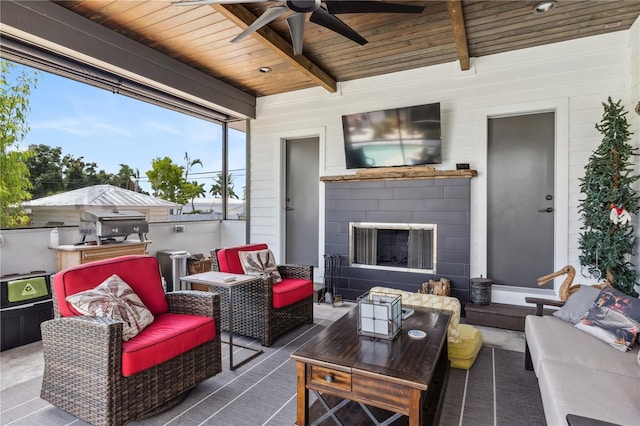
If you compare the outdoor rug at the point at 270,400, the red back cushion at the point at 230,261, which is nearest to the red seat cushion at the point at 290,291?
the red back cushion at the point at 230,261

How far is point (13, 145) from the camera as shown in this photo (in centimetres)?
344

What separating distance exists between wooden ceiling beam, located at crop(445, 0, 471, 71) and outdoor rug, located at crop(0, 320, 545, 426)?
3062 mm

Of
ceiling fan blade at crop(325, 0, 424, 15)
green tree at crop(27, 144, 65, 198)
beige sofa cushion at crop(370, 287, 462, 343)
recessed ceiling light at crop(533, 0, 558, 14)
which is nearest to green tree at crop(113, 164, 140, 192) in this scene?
green tree at crop(27, 144, 65, 198)

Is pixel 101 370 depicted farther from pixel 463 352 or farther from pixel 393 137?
pixel 393 137

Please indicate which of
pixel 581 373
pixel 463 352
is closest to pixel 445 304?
pixel 463 352

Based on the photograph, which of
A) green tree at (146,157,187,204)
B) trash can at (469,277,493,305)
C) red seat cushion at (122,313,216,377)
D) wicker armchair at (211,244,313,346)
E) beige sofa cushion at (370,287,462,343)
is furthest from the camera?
green tree at (146,157,187,204)

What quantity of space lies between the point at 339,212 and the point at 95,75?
3438 mm

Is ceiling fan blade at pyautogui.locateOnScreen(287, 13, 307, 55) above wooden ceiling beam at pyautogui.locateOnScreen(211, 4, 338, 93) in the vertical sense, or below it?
below

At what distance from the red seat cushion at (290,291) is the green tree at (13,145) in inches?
109

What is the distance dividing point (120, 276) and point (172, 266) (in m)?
2.42

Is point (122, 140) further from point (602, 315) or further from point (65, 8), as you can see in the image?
point (602, 315)

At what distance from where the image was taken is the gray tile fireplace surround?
416 centimetres

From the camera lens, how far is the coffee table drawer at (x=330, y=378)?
5.80ft

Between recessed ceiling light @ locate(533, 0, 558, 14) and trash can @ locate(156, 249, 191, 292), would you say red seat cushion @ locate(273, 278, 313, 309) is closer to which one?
trash can @ locate(156, 249, 191, 292)
